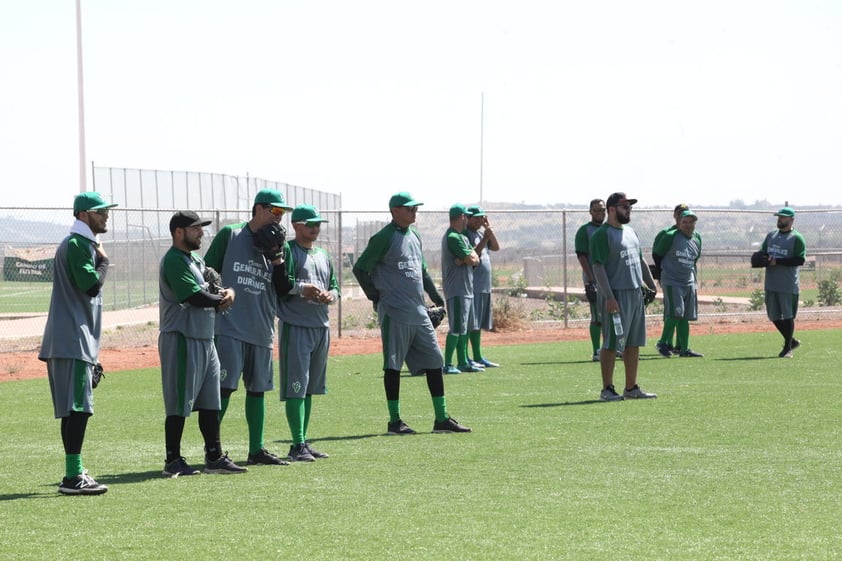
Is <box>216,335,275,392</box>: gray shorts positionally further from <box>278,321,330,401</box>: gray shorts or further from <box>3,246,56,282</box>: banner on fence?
<box>3,246,56,282</box>: banner on fence

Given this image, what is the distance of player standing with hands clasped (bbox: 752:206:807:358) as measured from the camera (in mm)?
16641

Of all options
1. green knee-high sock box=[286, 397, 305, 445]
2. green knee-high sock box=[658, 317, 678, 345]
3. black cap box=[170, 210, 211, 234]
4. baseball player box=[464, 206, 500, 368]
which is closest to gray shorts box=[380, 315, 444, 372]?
green knee-high sock box=[286, 397, 305, 445]

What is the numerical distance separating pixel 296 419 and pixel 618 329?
417 cm

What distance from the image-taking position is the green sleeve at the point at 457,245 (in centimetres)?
1573

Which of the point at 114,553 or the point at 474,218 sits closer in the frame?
the point at 114,553

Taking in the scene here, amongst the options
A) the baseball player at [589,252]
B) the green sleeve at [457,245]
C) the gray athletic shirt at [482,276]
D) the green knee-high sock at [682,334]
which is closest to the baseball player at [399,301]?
the baseball player at [589,252]

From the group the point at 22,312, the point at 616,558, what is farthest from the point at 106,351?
the point at 616,558

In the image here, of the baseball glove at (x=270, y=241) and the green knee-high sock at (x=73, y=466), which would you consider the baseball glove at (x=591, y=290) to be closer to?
the baseball glove at (x=270, y=241)

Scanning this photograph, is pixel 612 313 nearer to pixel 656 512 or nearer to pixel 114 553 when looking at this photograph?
pixel 656 512

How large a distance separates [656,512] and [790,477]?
1440mm

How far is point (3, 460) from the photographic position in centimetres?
945

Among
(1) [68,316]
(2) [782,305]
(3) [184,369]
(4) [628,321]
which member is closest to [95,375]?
(1) [68,316]

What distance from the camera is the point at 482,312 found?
56.1 ft

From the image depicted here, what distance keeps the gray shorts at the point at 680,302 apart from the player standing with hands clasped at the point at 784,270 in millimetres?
1056
